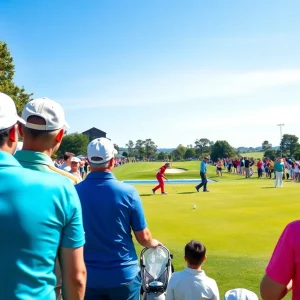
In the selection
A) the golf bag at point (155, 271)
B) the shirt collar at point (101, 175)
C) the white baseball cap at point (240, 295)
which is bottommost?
the golf bag at point (155, 271)

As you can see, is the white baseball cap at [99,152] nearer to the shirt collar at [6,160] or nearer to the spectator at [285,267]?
the shirt collar at [6,160]

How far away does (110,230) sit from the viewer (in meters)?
3.81

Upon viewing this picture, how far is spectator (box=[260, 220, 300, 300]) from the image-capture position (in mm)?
2490

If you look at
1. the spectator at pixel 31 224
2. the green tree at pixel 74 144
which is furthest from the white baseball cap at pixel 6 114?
the green tree at pixel 74 144

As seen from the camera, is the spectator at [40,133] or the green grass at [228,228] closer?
the spectator at [40,133]

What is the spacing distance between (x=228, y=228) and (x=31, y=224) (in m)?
10.1

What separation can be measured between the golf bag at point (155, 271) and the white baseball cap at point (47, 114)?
7.65 feet

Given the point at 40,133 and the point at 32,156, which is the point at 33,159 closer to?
the point at 32,156

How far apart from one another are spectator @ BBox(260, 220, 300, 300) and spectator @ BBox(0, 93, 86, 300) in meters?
1.22

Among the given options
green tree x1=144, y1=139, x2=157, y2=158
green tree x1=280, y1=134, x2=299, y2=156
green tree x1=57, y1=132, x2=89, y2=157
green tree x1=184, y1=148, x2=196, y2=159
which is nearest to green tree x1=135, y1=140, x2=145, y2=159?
green tree x1=144, y1=139, x2=157, y2=158

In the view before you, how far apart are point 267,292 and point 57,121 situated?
5.95ft

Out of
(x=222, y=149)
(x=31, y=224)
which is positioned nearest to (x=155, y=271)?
(x=31, y=224)

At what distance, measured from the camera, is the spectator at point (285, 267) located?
2.49 meters

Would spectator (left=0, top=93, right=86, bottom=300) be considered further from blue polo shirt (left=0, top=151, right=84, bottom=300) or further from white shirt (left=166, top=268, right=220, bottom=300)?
white shirt (left=166, top=268, right=220, bottom=300)
